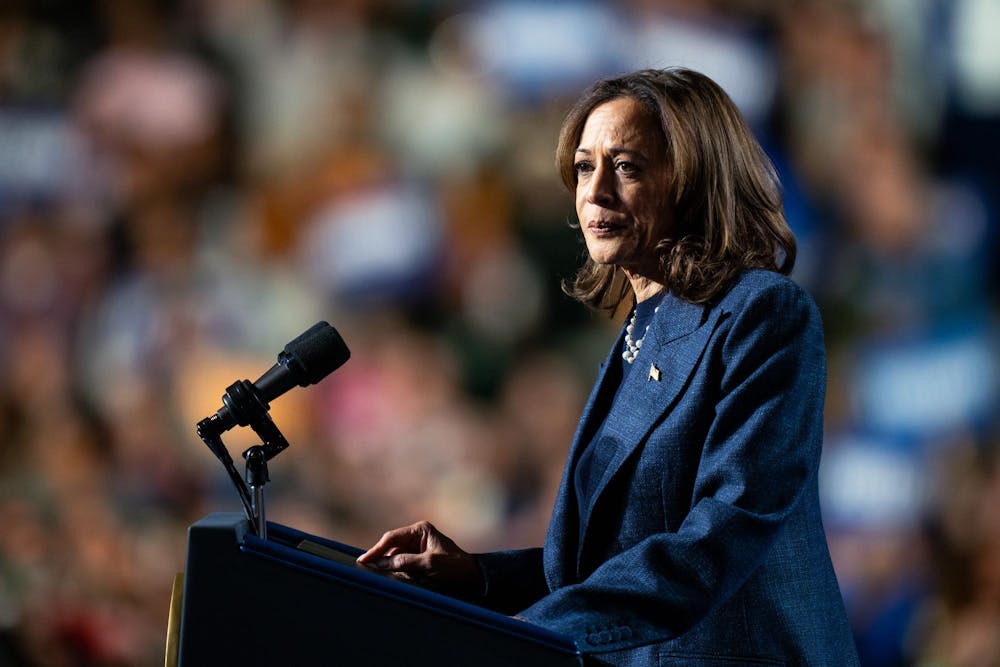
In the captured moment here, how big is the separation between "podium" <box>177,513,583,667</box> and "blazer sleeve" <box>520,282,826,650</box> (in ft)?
0.29

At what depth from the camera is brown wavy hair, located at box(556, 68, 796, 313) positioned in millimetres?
1646

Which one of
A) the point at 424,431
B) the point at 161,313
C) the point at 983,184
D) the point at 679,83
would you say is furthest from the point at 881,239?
the point at 679,83

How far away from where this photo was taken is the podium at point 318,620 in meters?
1.26

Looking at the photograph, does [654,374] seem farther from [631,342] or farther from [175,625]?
[175,625]

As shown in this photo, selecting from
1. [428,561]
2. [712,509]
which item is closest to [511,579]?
[428,561]

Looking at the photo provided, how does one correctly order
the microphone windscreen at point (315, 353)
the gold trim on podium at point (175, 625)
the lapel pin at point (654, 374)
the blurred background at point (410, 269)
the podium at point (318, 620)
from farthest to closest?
the blurred background at point (410, 269) → the lapel pin at point (654, 374) → the microphone windscreen at point (315, 353) → the gold trim on podium at point (175, 625) → the podium at point (318, 620)

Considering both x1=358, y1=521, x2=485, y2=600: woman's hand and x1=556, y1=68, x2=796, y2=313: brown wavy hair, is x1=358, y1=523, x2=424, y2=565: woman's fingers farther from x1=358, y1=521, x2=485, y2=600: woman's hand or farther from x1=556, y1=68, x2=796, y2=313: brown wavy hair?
x1=556, y1=68, x2=796, y2=313: brown wavy hair

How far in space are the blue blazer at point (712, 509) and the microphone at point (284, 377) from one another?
0.39 metres

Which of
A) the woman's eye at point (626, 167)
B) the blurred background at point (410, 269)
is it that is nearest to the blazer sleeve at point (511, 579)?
the woman's eye at point (626, 167)

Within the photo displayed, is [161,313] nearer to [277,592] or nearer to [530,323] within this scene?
[530,323]

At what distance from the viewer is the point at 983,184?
4.59 metres

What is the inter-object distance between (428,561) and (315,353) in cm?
38

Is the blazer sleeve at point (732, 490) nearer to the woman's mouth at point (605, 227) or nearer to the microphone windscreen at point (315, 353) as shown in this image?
the woman's mouth at point (605, 227)

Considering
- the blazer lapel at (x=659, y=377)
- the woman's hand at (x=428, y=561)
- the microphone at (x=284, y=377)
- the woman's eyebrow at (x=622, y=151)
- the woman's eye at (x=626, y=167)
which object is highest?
the woman's eyebrow at (x=622, y=151)
